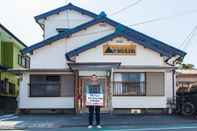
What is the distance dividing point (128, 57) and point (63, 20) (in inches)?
290

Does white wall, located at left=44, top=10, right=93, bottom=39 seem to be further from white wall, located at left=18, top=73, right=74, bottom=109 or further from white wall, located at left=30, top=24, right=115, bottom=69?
white wall, located at left=18, top=73, right=74, bottom=109

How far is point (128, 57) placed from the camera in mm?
31266

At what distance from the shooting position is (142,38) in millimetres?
32031

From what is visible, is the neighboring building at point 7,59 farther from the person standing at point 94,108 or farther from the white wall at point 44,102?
the person standing at point 94,108

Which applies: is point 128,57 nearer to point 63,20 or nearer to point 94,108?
point 63,20

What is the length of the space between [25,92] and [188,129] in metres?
14.6

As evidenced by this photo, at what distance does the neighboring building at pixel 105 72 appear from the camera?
102ft

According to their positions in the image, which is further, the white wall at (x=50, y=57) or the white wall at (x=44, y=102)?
the white wall at (x=50, y=57)

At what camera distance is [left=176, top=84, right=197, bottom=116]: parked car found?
28703mm

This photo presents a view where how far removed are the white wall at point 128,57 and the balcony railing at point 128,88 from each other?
119 centimetres

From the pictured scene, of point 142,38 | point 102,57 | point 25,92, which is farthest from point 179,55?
point 25,92

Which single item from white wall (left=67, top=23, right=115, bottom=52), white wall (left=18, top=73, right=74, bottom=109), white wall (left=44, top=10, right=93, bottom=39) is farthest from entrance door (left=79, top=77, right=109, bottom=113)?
white wall (left=44, top=10, right=93, bottom=39)

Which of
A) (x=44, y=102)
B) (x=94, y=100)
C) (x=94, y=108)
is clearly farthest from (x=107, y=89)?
(x=94, y=100)

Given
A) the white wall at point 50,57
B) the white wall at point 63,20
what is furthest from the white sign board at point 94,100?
the white wall at point 63,20
